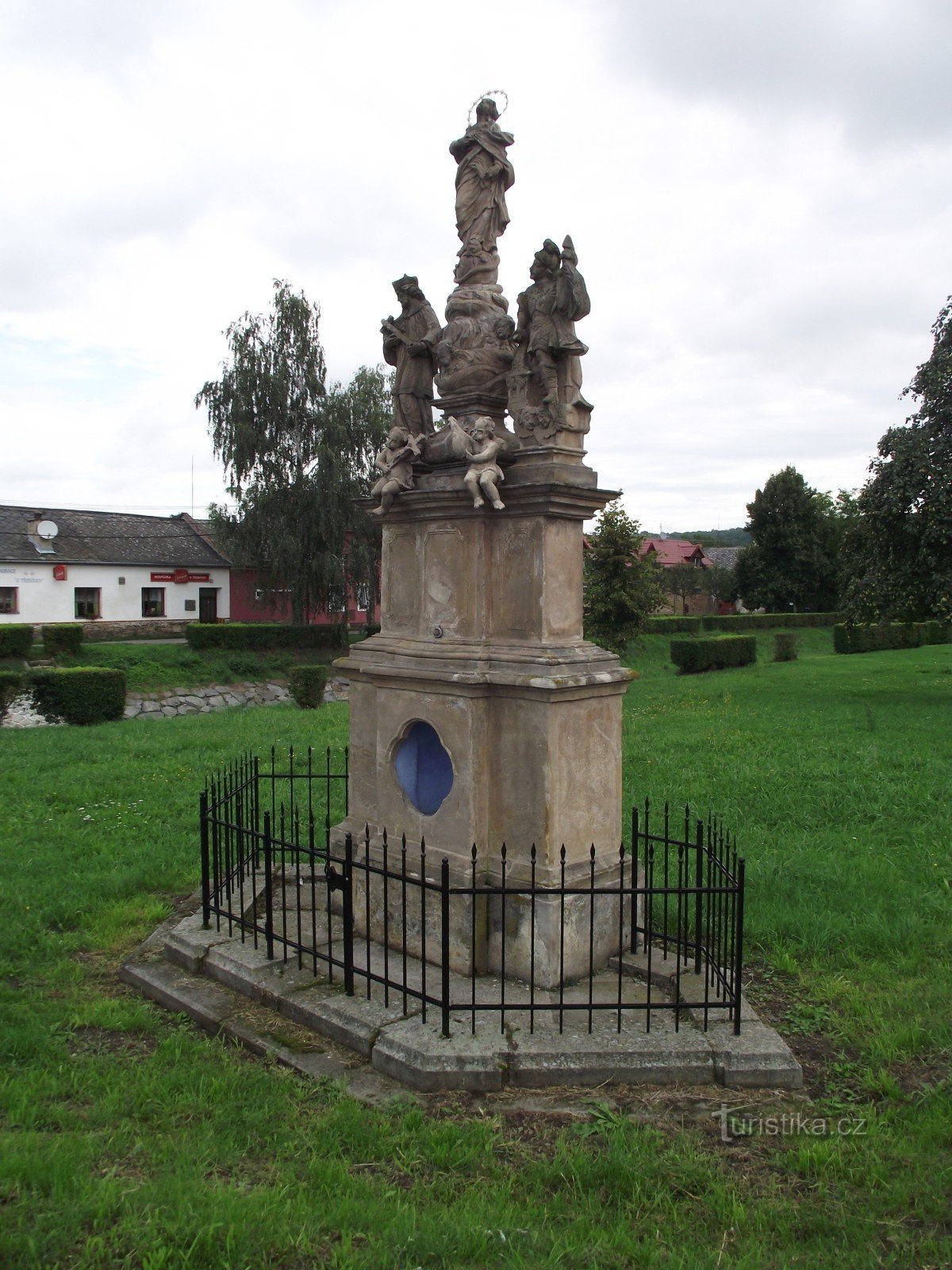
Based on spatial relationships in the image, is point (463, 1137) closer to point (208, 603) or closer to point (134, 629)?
point (134, 629)

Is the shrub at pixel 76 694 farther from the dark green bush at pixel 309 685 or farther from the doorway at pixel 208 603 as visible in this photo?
the doorway at pixel 208 603

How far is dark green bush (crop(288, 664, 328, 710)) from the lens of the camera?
59.0ft

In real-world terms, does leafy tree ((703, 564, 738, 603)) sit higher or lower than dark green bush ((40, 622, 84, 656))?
higher

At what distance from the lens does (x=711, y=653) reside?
27062 mm

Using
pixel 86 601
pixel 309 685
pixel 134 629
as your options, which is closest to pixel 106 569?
pixel 86 601

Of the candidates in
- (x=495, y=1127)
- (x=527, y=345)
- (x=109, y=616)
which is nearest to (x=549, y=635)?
(x=527, y=345)

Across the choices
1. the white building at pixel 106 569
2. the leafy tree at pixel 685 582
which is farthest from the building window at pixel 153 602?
the leafy tree at pixel 685 582

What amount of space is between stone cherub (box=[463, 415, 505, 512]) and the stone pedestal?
14 cm

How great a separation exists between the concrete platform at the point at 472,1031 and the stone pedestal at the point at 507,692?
0.41 m

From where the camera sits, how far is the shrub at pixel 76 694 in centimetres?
1645

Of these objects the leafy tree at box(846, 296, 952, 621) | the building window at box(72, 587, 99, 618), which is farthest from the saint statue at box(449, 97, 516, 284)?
the building window at box(72, 587, 99, 618)

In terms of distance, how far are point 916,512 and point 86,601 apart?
94.2ft

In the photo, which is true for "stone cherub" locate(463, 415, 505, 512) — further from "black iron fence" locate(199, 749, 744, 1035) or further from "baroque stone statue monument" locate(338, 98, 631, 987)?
"black iron fence" locate(199, 749, 744, 1035)
